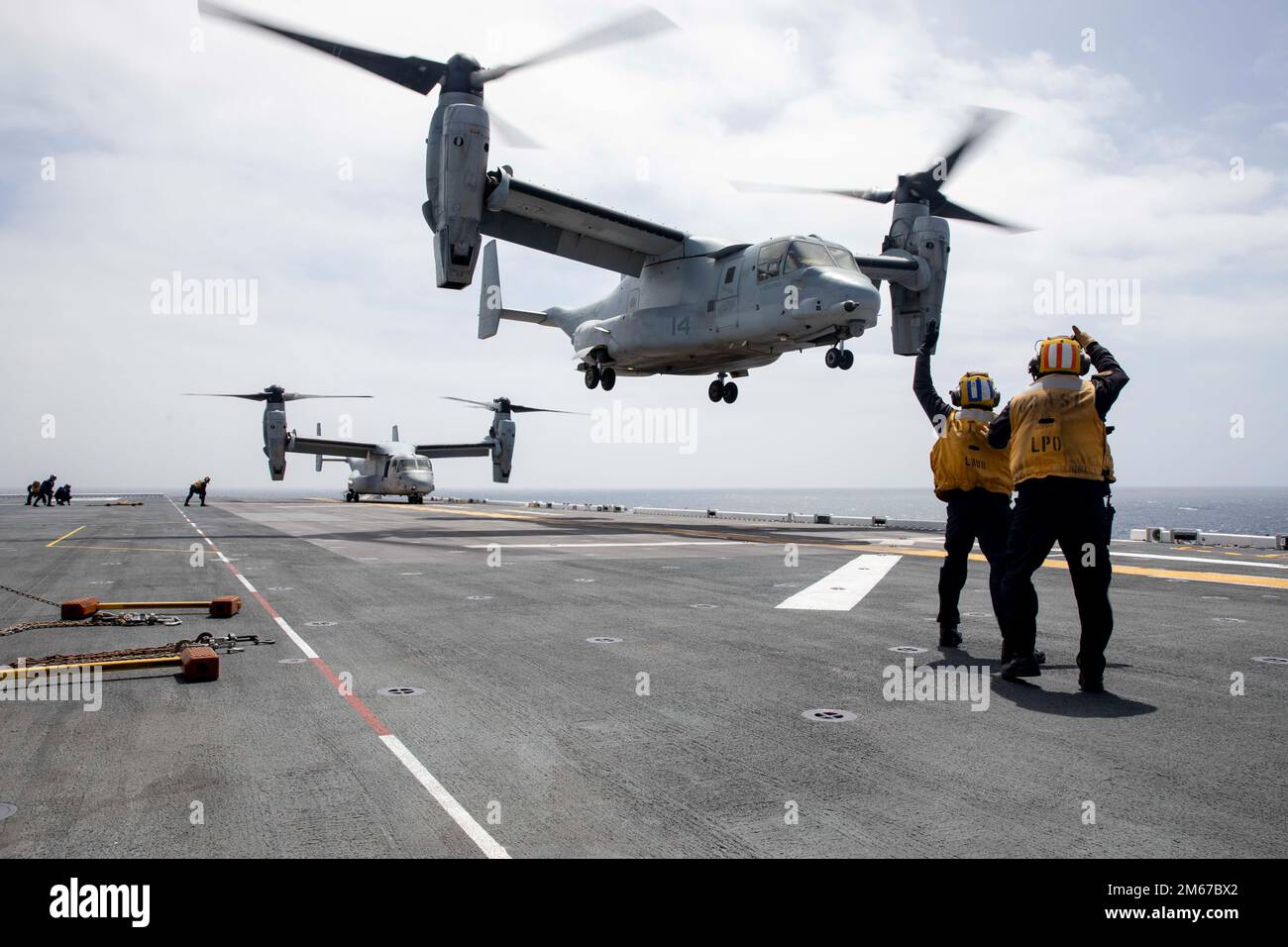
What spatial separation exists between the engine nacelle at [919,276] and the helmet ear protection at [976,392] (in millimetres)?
27213

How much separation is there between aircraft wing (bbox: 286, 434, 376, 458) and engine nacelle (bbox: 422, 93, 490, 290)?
97.2 feet

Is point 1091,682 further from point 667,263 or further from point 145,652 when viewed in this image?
point 667,263

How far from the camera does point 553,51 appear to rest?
22391 mm

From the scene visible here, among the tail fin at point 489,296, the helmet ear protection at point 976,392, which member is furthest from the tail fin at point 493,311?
the helmet ear protection at point 976,392

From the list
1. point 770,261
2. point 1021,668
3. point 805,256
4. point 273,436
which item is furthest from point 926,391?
point 273,436

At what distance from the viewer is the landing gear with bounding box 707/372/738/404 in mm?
32062

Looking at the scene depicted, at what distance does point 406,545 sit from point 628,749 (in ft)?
50.6

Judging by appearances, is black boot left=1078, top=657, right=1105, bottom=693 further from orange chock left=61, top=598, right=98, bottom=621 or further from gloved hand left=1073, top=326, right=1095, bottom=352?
orange chock left=61, top=598, right=98, bottom=621

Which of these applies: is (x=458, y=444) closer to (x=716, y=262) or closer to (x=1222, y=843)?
(x=716, y=262)

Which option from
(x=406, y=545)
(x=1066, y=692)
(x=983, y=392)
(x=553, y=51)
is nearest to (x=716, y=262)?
(x=553, y=51)

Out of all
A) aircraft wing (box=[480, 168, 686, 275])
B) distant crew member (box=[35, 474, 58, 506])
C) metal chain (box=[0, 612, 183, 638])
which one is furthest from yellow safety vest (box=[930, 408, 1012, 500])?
distant crew member (box=[35, 474, 58, 506])

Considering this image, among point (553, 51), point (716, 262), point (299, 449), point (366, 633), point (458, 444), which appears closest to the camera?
point (366, 633)

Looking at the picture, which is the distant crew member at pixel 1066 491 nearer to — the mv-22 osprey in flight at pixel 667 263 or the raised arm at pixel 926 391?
the raised arm at pixel 926 391

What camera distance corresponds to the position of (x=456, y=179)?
2312 centimetres
